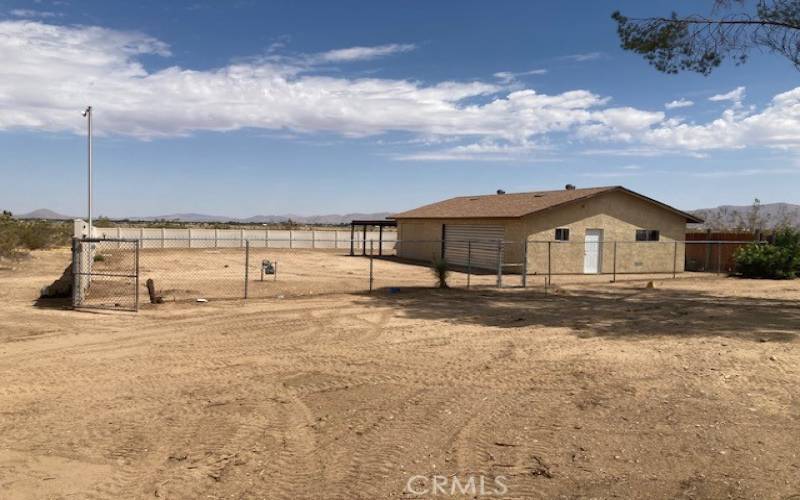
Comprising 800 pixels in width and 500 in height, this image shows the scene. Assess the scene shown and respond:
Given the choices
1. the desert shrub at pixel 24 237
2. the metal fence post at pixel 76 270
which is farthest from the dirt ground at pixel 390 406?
the desert shrub at pixel 24 237

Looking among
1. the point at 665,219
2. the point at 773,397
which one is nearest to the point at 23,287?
the point at 773,397

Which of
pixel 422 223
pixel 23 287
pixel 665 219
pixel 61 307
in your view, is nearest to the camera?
pixel 61 307

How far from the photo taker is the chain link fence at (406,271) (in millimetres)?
18297

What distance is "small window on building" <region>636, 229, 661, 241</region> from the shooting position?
31.8m

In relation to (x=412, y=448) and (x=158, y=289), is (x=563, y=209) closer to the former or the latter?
(x=158, y=289)

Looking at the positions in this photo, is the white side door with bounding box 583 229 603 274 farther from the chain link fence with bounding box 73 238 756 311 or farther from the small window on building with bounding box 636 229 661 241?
the small window on building with bounding box 636 229 661 241

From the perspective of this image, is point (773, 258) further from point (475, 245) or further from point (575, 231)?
point (475, 245)

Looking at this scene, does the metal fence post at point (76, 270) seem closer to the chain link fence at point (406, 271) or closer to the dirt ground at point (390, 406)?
the chain link fence at point (406, 271)

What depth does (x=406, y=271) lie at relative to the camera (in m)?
30.2

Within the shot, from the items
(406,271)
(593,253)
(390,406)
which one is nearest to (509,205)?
(593,253)

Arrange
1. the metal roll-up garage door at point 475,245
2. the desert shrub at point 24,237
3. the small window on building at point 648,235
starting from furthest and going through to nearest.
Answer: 1. the small window on building at point 648,235
2. the metal roll-up garage door at point 475,245
3. the desert shrub at point 24,237

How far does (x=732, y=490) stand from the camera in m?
5.12

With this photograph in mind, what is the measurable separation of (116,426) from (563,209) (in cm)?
2569

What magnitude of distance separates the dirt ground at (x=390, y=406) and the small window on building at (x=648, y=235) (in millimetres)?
18228
